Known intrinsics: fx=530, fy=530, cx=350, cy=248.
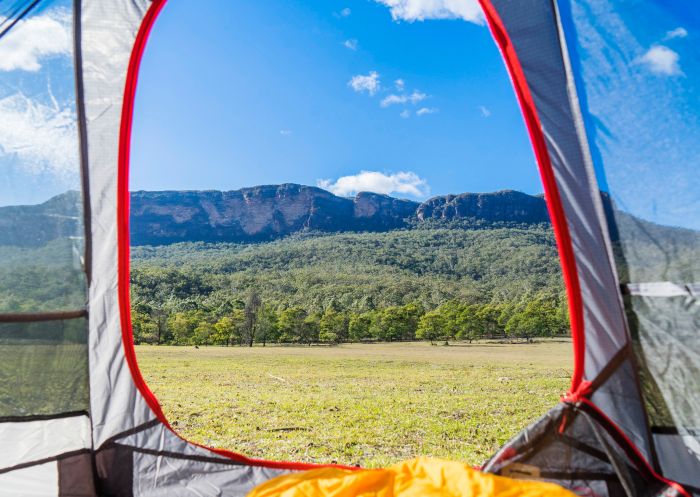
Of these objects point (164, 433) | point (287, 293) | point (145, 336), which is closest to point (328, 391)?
point (164, 433)

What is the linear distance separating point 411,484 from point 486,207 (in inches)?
2544

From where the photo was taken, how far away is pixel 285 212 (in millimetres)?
68562

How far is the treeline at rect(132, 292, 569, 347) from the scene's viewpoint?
27.6m

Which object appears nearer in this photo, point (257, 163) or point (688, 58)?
point (688, 58)

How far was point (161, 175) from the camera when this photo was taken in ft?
229

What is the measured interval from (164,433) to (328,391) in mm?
9175

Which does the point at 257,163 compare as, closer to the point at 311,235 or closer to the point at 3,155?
the point at 311,235

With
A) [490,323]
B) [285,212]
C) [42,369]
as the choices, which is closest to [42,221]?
[42,369]

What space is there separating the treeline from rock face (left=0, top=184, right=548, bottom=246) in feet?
107

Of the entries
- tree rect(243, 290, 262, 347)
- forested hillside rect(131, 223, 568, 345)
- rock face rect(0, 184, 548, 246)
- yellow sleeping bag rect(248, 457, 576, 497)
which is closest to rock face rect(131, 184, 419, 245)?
rock face rect(0, 184, 548, 246)

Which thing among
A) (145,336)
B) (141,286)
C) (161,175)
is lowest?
(145,336)

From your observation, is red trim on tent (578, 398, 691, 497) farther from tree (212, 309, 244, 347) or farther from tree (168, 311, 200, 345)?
tree (168, 311, 200, 345)

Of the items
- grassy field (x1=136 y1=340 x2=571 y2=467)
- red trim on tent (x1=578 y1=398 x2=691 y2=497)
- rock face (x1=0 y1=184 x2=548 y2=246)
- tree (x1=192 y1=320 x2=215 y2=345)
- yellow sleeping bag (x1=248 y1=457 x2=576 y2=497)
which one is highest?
rock face (x1=0 y1=184 x2=548 y2=246)

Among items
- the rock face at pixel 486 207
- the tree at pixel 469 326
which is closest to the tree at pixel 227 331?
the tree at pixel 469 326
